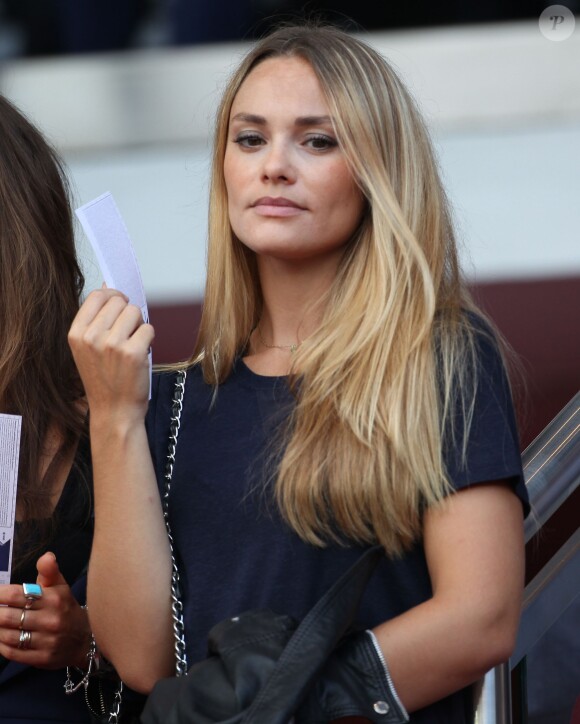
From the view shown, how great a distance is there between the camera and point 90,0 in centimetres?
540

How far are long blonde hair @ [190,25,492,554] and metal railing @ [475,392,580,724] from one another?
0.26m

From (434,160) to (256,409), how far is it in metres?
0.42

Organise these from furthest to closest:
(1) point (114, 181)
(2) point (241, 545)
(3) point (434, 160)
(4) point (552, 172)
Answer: (1) point (114, 181)
(4) point (552, 172)
(3) point (434, 160)
(2) point (241, 545)

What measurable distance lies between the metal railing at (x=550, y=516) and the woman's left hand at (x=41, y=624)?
65cm

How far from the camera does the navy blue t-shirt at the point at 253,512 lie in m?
1.69

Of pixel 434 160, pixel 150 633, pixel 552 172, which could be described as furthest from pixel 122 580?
pixel 552 172

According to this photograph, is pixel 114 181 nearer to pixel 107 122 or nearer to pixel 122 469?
pixel 107 122

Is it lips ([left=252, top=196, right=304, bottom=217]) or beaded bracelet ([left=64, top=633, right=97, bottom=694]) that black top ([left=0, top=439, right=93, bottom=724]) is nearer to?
beaded bracelet ([left=64, top=633, right=97, bottom=694])

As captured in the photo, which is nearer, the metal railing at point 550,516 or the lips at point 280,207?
the lips at point 280,207

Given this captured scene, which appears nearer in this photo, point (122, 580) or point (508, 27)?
point (122, 580)

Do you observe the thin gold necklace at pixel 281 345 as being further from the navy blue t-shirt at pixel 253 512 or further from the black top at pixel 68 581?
the black top at pixel 68 581

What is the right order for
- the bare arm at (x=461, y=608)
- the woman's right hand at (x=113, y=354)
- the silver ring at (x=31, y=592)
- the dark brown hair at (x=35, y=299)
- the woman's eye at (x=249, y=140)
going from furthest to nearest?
the dark brown hair at (x=35, y=299), the silver ring at (x=31, y=592), the woman's eye at (x=249, y=140), the woman's right hand at (x=113, y=354), the bare arm at (x=461, y=608)

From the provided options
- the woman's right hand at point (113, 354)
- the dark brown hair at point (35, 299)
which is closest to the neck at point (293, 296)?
the woman's right hand at point (113, 354)

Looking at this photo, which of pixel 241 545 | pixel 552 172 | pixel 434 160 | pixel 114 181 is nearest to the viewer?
pixel 241 545
